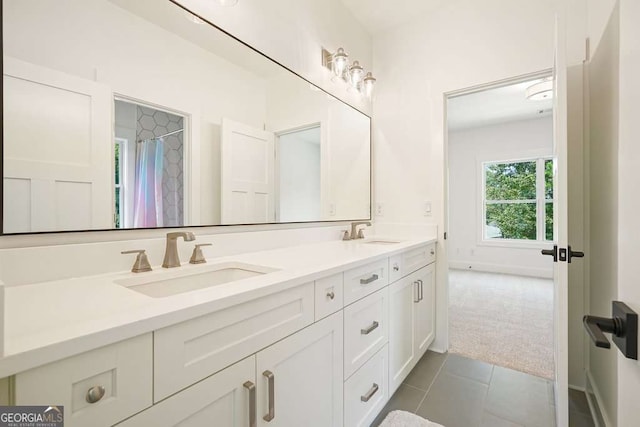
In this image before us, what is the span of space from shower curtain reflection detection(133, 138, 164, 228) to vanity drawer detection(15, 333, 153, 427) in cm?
68

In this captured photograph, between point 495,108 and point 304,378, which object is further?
point 495,108

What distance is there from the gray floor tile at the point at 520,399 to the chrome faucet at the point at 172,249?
183 centimetres

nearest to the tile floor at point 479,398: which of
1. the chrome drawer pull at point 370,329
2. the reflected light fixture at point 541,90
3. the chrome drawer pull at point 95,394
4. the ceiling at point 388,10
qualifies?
the chrome drawer pull at point 370,329

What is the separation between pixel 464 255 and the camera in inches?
223

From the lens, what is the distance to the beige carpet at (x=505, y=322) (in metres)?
2.21

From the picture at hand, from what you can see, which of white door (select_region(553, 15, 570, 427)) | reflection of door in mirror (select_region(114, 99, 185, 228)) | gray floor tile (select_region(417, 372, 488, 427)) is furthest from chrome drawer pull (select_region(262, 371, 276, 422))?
white door (select_region(553, 15, 570, 427))

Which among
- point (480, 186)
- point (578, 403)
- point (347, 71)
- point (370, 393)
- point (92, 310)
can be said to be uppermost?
point (347, 71)

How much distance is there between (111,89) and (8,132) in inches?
13.1

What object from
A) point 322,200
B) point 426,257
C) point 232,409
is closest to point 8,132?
point 232,409

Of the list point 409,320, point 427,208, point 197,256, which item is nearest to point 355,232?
point 427,208

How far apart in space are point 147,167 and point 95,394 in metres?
0.85

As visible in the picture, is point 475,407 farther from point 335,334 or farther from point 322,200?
point 322,200

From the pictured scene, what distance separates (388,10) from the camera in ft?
7.86

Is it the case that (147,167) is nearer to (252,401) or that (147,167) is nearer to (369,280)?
(252,401)
